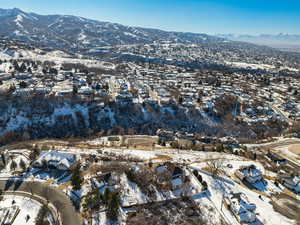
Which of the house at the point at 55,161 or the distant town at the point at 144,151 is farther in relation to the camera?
the house at the point at 55,161

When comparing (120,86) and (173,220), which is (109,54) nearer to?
(120,86)

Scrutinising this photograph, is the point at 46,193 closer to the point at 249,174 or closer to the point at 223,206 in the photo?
the point at 223,206

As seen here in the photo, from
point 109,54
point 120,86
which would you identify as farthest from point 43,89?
point 109,54

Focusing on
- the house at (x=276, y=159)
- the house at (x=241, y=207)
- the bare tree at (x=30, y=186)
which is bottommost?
the house at (x=276, y=159)

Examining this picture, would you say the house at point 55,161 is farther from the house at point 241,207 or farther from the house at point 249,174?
the house at point 249,174


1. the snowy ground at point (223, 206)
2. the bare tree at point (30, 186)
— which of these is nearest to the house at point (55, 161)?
the bare tree at point (30, 186)
